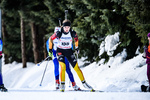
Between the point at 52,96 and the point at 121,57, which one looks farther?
the point at 121,57

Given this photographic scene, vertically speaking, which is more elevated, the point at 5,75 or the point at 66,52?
the point at 66,52

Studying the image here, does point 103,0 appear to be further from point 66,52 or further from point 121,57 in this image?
point 66,52

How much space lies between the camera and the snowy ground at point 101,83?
17.1 feet

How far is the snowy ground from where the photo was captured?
17.1 ft

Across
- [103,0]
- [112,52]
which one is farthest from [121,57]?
[103,0]

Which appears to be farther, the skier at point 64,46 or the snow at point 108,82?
the skier at point 64,46

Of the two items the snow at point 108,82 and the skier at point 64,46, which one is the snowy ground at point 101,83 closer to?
the snow at point 108,82

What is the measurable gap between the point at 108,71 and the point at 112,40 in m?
1.52

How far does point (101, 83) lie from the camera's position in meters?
9.68

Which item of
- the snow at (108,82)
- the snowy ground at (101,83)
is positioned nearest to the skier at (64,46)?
the snow at (108,82)

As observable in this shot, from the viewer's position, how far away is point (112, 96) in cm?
514

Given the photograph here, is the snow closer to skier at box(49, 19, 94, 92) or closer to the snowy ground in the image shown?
the snowy ground

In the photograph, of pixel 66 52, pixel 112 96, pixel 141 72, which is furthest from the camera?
pixel 141 72

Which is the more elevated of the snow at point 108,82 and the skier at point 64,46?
the skier at point 64,46
